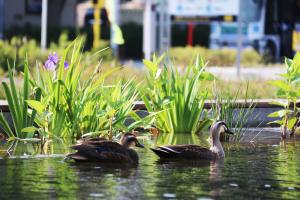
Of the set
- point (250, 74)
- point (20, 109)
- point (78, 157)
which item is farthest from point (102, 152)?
point (250, 74)

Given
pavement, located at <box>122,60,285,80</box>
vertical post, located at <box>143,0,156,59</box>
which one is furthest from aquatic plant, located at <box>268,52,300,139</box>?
vertical post, located at <box>143,0,156,59</box>

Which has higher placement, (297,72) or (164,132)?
(297,72)

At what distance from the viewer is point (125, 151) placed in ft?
31.4

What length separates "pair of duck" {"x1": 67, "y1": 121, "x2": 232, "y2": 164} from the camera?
31.0 ft

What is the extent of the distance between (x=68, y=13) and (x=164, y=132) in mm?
37646

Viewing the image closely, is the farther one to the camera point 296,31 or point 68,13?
point 68,13

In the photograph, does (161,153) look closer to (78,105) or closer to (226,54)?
(78,105)

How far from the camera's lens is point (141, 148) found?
10.8m

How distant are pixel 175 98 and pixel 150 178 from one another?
11.6 feet

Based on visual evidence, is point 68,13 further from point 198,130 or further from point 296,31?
point 198,130

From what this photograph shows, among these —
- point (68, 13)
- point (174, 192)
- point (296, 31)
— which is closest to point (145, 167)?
point (174, 192)

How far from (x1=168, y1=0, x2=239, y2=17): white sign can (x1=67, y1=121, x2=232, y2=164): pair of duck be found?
26514 millimetres

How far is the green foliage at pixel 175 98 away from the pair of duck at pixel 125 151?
1953mm

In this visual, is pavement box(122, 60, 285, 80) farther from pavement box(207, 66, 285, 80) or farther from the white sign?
the white sign
